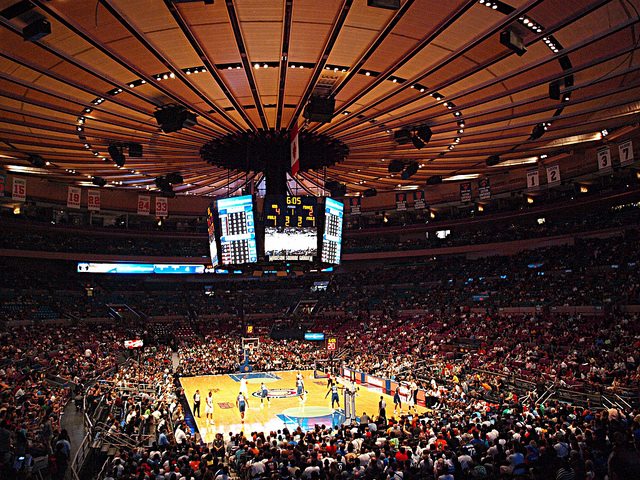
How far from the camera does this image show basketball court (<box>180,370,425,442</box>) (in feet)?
72.6

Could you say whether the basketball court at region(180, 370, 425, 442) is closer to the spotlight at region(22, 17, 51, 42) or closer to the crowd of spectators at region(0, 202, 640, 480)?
the crowd of spectators at region(0, 202, 640, 480)

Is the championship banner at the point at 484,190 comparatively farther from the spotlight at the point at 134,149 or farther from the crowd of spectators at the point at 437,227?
the crowd of spectators at the point at 437,227

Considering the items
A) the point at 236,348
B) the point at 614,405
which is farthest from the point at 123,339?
the point at 614,405

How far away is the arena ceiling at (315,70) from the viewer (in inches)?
400

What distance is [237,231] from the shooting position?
1727cm

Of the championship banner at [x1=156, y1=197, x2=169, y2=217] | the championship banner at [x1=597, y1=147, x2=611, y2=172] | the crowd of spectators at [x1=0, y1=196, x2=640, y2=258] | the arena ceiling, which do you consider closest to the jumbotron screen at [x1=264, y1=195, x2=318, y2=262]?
the arena ceiling

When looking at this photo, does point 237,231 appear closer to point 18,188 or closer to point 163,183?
point 163,183

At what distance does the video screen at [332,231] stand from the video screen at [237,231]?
102 inches

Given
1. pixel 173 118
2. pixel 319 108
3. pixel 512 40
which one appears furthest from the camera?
pixel 173 118

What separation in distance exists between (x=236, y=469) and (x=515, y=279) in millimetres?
32660

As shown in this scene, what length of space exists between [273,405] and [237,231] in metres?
13.0

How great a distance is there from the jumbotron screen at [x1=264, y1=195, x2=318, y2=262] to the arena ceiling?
2.82 metres

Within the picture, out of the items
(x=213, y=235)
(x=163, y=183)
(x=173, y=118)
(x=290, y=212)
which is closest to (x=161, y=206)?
(x=163, y=183)

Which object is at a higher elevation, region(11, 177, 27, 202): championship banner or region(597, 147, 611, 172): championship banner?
region(597, 147, 611, 172): championship banner
